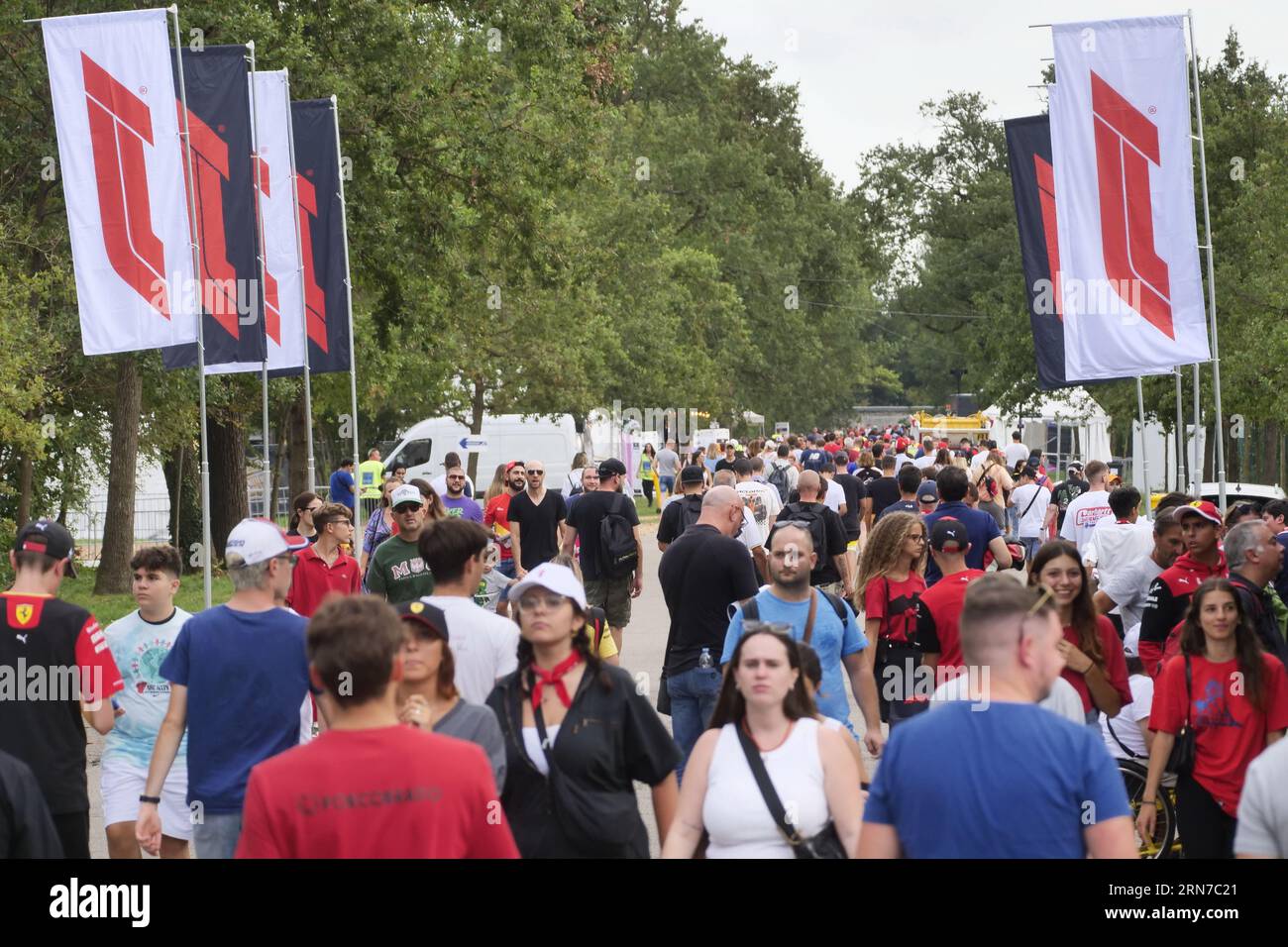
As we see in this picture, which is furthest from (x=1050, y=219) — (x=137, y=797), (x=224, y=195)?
(x=137, y=797)

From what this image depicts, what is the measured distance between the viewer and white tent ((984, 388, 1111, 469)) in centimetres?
3900

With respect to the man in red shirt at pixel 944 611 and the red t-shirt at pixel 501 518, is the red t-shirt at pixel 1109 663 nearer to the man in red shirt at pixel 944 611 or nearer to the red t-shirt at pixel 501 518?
the man in red shirt at pixel 944 611

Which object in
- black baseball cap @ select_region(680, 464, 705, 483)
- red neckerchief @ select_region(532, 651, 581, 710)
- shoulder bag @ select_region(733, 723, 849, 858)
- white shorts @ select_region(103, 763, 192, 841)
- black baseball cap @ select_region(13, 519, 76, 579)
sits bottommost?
white shorts @ select_region(103, 763, 192, 841)

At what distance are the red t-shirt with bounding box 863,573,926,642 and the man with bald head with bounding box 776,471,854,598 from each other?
3477 mm

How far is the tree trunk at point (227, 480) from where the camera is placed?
27.1m

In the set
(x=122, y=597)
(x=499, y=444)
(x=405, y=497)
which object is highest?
(x=499, y=444)

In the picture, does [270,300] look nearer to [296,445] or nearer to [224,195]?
[224,195]

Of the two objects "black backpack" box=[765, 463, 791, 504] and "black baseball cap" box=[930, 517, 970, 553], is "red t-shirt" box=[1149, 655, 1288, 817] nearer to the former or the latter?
"black baseball cap" box=[930, 517, 970, 553]

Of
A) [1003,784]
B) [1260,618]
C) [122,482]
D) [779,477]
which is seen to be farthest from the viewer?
[779,477]

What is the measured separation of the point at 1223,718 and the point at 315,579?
17.0 feet

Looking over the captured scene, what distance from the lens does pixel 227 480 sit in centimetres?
2738

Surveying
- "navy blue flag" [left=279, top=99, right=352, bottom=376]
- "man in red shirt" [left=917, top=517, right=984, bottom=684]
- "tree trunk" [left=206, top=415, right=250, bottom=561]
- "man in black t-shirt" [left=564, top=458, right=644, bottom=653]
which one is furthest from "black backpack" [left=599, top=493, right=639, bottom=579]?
"tree trunk" [left=206, top=415, right=250, bottom=561]

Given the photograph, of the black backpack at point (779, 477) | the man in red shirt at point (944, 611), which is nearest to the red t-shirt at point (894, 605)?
the man in red shirt at point (944, 611)

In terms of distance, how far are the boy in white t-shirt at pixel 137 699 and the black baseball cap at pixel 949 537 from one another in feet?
11.2
